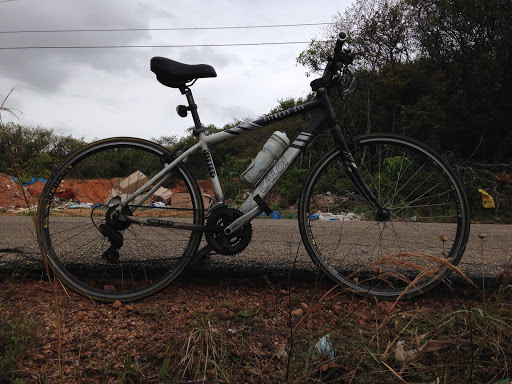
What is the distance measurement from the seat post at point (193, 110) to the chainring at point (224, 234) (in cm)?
53

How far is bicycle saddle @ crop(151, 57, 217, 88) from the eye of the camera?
2318mm

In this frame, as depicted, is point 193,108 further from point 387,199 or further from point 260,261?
point 387,199

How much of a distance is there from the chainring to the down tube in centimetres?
12

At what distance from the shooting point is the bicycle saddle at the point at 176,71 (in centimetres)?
232

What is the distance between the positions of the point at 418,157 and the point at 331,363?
1657 mm

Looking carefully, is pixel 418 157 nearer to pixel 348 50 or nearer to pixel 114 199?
pixel 348 50

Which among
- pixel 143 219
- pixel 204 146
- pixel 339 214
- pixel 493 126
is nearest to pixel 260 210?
pixel 204 146

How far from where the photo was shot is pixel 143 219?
2494 mm

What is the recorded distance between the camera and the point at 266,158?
2512 millimetres

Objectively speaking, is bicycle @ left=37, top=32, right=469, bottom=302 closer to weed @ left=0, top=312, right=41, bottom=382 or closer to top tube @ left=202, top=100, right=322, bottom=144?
top tube @ left=202, top=100, right=322, bottom=144

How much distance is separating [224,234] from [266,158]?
565 mm

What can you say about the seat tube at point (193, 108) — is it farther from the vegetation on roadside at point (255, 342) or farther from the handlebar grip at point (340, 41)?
the vegetation on roadside at point (255, 342)

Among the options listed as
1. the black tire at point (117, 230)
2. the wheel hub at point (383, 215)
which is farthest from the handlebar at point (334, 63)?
the black tire at point (117, 230)

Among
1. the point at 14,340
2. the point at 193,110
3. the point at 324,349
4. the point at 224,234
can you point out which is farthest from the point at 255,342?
the point at 193,110
